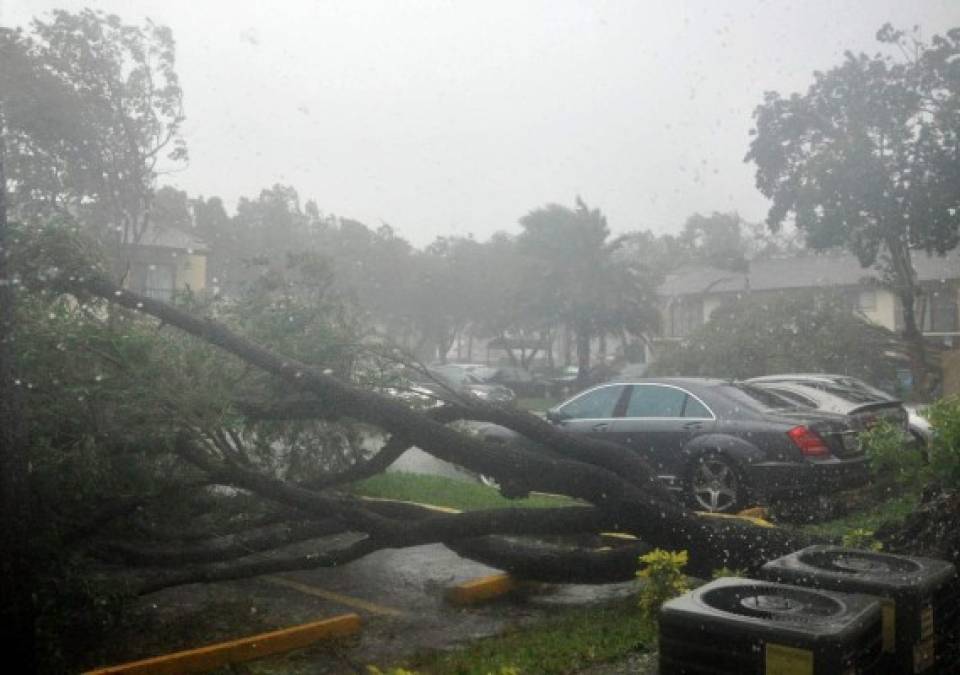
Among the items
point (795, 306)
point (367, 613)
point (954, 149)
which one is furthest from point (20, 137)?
point (954, 149)

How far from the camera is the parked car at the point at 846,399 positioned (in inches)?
364

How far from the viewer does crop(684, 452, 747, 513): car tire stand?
8.57 metres

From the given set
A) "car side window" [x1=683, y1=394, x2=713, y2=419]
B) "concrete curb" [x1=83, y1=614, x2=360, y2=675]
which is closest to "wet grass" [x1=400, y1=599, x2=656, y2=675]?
"concrete curb" [x1=83, y1=614, x2=360, y2=675]

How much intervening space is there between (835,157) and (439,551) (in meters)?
16.7

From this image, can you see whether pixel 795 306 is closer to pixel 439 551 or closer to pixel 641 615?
pixel 439 551

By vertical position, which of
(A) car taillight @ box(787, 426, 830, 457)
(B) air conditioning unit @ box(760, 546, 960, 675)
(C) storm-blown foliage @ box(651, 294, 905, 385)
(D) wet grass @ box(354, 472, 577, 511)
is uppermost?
(C) storm-blown foliage @ box(651, 294, 905, 385)

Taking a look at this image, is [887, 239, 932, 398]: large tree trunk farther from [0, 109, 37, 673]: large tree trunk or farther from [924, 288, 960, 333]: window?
[0, 109, 37, 673]: large tree trunk

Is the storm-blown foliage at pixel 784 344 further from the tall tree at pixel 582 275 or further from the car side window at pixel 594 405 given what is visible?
the car side window at pixel 594 405

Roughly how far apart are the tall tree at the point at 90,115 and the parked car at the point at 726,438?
9205mm

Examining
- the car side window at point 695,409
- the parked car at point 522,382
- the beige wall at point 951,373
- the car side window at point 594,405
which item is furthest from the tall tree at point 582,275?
the car side window at point 695,409

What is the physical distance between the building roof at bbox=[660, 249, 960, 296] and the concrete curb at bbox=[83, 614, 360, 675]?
1176 inches

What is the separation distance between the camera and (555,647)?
507cm

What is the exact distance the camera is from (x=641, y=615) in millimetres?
5730

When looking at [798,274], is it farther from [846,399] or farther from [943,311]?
[846,399]
